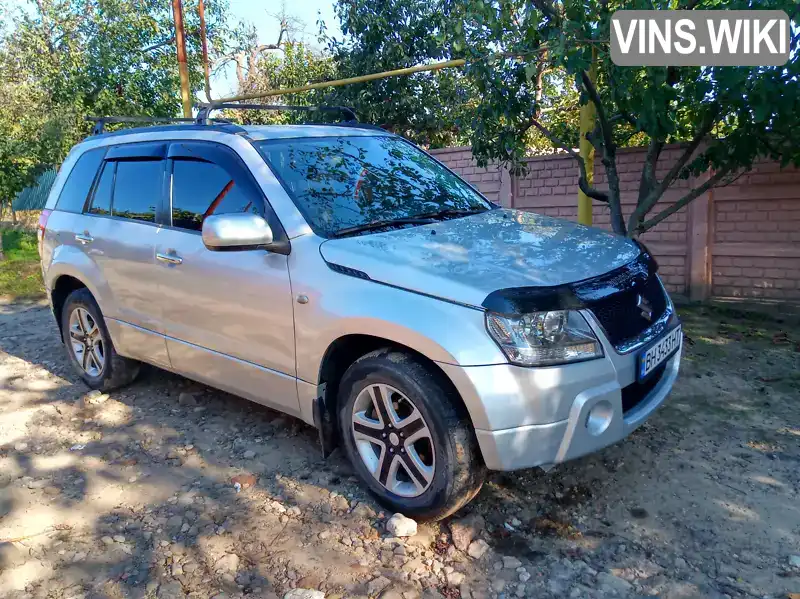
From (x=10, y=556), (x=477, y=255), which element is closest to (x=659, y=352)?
(x=477, y=255)

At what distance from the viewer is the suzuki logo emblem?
3.11 metres

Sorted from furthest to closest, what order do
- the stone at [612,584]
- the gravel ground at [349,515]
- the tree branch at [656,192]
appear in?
the tree branch at [656,192]
the gravel ground at [349,515]
the stone at [612,584]

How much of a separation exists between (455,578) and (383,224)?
5.72 ft

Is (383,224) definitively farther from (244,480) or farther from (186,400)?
(186,400)

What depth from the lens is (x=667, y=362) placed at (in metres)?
3.39

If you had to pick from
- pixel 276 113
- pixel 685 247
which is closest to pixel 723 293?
pixel 685 247

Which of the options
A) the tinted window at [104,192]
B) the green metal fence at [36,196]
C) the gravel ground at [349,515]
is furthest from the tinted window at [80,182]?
the green metal fence at [36,196]

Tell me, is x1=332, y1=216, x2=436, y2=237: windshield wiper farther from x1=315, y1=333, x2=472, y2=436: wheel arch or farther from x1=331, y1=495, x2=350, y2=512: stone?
x1=331, y1=495, x2=350, y2=512: stone

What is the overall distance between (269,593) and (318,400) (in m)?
0.95

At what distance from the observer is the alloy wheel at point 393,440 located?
9.82ft

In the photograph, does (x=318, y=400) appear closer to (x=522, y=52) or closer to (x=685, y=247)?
(x=522, y=52)

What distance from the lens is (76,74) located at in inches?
524

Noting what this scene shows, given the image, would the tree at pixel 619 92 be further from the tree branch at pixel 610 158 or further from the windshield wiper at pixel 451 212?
the windshield wiper at pixel 451 212

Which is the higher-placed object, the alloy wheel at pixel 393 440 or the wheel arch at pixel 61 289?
the wheel arch at pixel 61 289
